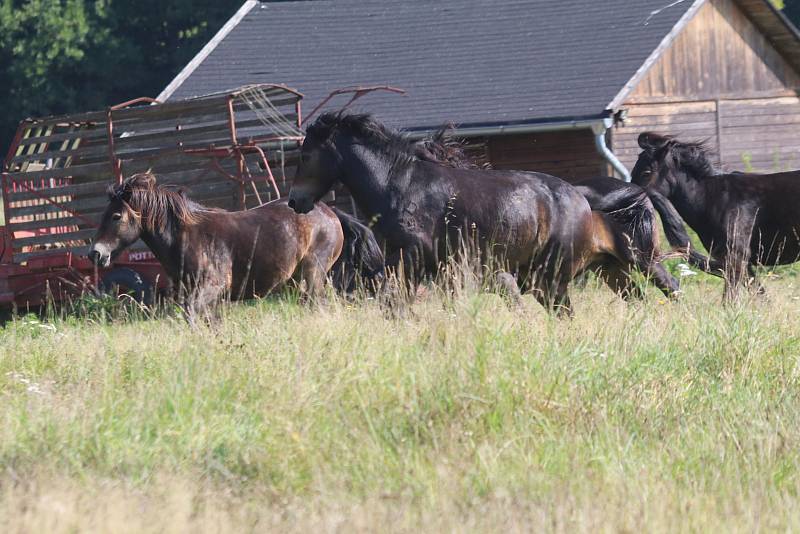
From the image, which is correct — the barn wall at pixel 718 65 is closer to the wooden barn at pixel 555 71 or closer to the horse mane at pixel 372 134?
the wooden barn at pixel 555 71

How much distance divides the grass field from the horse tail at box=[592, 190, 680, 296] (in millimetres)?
2525

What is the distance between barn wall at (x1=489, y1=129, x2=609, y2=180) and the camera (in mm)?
20141

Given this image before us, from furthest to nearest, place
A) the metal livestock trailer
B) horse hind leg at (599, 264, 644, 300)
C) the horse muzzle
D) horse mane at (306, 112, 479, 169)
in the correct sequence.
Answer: the metal livestock trailer, horse hind leg at (599, 264, 644, 300), the horse muzzle, horse mane at (306, 112, 479, 169)

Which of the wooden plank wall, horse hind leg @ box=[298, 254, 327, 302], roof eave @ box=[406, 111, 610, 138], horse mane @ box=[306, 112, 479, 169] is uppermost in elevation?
horse mane @ box=[306, 112, 479, 169]

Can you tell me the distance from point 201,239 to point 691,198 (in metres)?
4.82

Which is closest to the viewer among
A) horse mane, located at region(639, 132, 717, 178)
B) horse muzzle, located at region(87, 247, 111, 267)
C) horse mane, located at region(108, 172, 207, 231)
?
Answer: horse mane, located at region(108, 172, 207, 231)

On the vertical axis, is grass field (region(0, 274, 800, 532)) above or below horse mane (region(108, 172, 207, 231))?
below

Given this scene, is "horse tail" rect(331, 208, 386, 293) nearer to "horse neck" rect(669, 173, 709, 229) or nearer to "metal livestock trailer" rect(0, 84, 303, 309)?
"metal livestock trailer" rect(0, 84, 303, 309)

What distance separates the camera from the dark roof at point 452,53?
1980 centimetres

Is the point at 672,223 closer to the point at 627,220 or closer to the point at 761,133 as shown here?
the point at 627,220

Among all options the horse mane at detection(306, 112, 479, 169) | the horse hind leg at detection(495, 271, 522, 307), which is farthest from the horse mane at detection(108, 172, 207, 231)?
the horse hind leg at detection(495, 271, 522, 307)

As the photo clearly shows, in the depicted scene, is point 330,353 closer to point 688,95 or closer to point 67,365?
point 67,365

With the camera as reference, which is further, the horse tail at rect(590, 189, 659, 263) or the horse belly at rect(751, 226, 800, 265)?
the horse belly at rect(751, 226, 800, 265)

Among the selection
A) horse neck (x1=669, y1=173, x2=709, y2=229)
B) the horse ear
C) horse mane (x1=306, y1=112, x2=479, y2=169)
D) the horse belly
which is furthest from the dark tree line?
horse mane (x1=306, y1=112, x2=479, y2=169)
